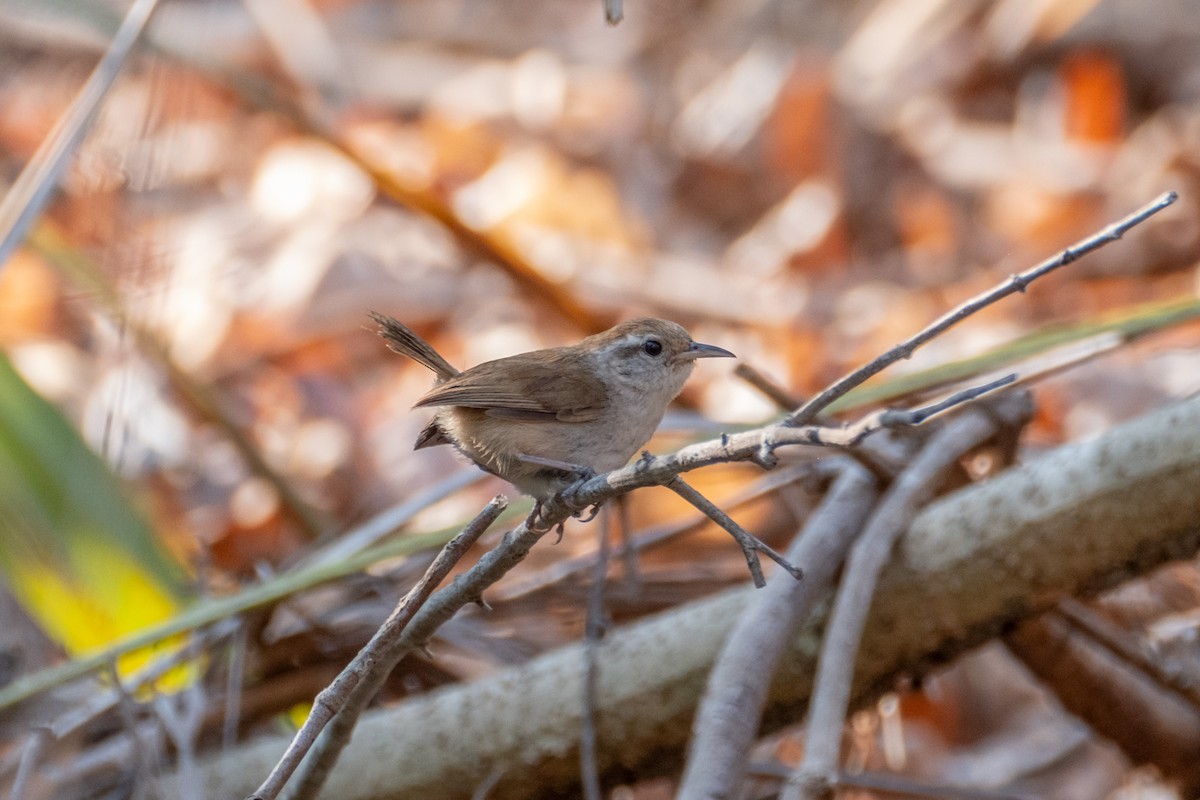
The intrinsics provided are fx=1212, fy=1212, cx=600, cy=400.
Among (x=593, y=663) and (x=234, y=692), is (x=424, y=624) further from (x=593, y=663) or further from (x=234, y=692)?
(x=234, y=692)

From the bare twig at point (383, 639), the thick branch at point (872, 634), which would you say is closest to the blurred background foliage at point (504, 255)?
the thick branch at point (872, 634)

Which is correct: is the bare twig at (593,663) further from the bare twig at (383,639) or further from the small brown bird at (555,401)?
the bare twig at (383,639)

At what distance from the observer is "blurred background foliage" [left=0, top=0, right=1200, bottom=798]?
3645 millimetres

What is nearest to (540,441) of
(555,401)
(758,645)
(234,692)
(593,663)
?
(555,401)

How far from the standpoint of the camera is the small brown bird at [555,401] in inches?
94.3

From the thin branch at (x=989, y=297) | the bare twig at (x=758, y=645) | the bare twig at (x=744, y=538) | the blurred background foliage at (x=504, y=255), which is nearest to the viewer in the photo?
the thin branch at (x=989, y=297)

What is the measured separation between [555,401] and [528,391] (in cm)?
6

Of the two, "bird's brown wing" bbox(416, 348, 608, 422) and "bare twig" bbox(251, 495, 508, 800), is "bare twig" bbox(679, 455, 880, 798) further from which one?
"bare twig" bbox(251, 495, 508, 800)

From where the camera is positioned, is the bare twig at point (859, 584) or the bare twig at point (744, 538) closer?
the bare twig at point (744, 538)

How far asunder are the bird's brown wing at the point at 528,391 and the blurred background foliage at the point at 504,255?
854 mm

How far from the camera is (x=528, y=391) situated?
99.1 inches

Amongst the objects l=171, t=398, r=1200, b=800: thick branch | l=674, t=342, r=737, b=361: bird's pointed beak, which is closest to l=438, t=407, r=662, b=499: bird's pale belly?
l=674, t=342, r=737, b=361: bird's pointed beak

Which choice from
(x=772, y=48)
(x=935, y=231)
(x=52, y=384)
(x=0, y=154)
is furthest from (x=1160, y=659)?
(x=0, y=154)

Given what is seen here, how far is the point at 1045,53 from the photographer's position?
813 centimetres
